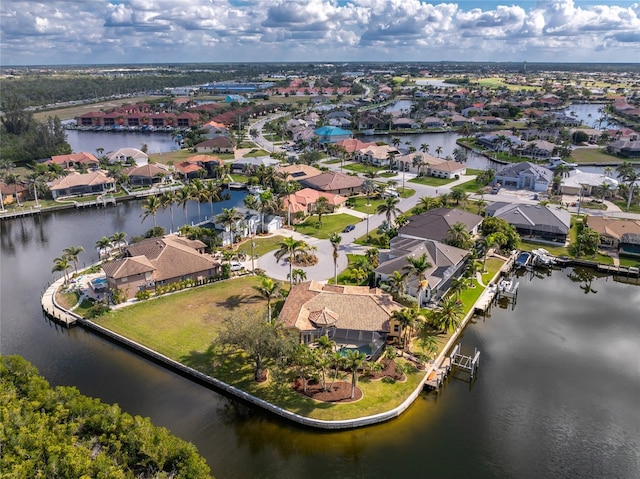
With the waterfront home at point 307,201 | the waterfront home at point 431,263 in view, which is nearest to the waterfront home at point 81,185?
the waterfront home at point 307,201

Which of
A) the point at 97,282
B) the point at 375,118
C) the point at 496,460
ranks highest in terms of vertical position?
the point at 375,118

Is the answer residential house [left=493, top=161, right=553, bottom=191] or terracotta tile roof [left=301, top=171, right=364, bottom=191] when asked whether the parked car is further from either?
residential house [left=493, top=161, right=553, bottom=191]

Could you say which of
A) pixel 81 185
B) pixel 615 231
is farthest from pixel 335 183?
pixel 81 185

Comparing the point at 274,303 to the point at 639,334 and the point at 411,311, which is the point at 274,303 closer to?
the point at 411,311

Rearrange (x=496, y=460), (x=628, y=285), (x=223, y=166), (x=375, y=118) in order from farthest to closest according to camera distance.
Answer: (x=375, y=118)
(x=223, y=166)
(x=628, y=285)
(x=496, y=460)

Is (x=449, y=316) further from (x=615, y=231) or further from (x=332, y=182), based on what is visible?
(x=332, y=182)

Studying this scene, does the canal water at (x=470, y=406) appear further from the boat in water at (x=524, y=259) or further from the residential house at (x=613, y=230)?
the residential house at (x=613, y=230)

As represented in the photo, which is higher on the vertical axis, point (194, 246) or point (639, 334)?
point (194, 246)

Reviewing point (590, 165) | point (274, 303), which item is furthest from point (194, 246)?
point (590, 165)
